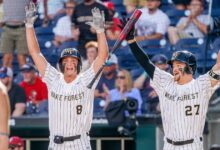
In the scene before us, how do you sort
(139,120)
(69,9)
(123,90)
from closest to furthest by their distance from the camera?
(139,120)
(123,90)
(69,9)

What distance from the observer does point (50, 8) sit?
512 inches

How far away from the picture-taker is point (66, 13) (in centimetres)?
1280

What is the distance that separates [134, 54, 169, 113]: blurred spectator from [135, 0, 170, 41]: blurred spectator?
0.91 metres

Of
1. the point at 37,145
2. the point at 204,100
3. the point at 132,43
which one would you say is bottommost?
the point at 37,145

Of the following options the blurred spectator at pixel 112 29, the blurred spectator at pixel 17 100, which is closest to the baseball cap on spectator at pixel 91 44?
the blurred spectator at pixel 112 29

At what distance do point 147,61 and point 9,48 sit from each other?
12.9 ft

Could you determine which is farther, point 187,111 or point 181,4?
point 181,4

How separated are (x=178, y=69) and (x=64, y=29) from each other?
444 cm

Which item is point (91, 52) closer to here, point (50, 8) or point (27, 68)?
point (27, 68)

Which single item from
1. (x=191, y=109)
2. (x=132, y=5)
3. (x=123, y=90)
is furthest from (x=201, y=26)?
(x=191, y=109)

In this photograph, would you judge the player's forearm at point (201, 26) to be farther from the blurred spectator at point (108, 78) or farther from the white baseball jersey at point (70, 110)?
the white baseball jersey at point (70, 110)

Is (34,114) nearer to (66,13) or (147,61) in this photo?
(66,13)

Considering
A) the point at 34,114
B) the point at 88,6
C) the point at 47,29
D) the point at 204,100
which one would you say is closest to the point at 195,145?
the point at 204,100

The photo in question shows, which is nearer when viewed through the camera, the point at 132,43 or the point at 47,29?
the point at 132,43
